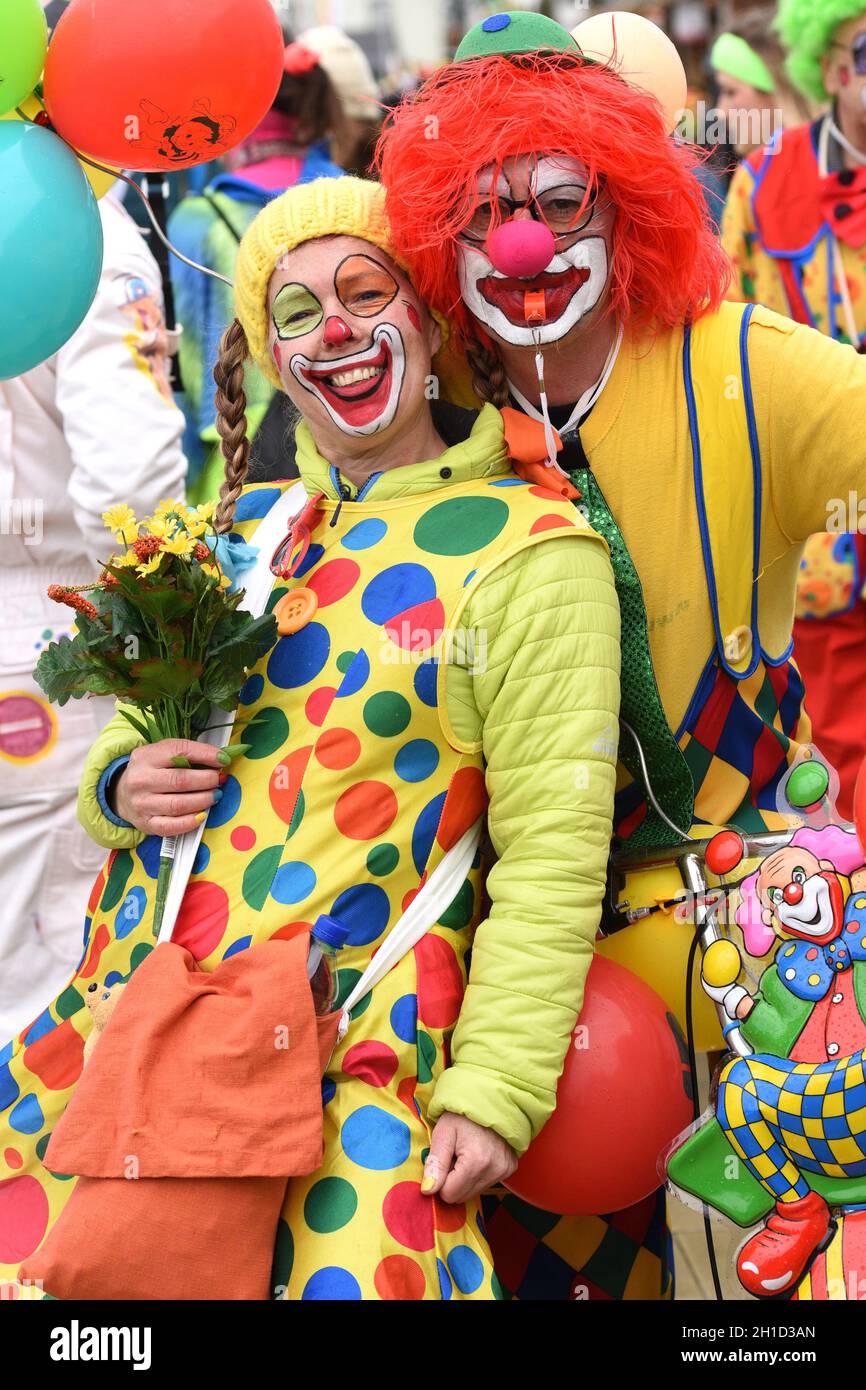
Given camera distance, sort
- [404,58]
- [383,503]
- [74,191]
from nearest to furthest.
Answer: [74,191]
[383,503]
[404,58]

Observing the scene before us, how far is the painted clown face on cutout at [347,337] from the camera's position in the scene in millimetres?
2482

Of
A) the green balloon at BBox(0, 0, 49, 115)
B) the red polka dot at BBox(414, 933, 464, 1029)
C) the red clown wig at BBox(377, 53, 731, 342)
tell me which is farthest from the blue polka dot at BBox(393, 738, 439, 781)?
the green balloon at BBox(0, 0, 49, 115)

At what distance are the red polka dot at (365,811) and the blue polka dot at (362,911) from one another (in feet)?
0.24

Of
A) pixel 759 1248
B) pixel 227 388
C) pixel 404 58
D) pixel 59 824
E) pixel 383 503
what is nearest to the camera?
pixel 759 1248

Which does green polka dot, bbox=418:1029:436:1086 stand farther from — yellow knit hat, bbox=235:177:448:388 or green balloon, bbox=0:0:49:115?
green balloon, bbox=0:0:49:115

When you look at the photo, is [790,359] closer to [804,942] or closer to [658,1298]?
[804,942]

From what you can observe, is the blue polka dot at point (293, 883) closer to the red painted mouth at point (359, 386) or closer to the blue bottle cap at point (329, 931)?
the blue bottle cap at point (329, 931)

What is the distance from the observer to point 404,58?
38.6 feet

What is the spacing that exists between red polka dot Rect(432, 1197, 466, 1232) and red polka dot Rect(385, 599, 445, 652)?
737mm

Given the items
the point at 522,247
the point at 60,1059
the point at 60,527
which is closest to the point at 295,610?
the point at 522,247

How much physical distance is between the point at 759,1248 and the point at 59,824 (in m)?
1.98

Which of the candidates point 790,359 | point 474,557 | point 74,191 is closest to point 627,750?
point 474,557

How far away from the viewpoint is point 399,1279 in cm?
215

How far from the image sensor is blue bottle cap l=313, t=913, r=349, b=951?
2.30m
